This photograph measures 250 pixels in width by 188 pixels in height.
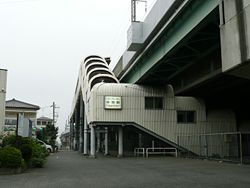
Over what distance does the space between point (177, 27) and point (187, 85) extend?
1133 cm

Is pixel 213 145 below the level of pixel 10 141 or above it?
below

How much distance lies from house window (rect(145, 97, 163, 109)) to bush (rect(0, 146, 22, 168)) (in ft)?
68.2

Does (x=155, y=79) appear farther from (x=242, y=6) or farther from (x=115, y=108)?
(x=242, y=6)

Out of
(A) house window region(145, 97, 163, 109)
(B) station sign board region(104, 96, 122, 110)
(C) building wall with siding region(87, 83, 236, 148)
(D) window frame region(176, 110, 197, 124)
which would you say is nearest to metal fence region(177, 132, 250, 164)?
(C) building wall with siding region(87, 83, 236, 148)

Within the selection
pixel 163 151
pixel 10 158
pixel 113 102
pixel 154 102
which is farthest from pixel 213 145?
pixel 10 158

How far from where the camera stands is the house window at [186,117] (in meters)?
36.7

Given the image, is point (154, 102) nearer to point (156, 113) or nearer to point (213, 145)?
point (156, 113)

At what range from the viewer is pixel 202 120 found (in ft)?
121

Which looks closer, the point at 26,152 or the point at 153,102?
the point at 26,152

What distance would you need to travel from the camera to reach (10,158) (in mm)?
16766

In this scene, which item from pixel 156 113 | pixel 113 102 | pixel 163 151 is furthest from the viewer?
pixel 163 151

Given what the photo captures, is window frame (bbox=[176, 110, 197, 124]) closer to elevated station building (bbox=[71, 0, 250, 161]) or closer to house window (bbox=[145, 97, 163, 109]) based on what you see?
elevated station building (bbox=[71, 0, 250, 161])

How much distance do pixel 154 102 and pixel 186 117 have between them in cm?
373

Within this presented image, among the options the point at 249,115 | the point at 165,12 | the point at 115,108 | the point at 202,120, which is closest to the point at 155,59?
the point at 165,12
